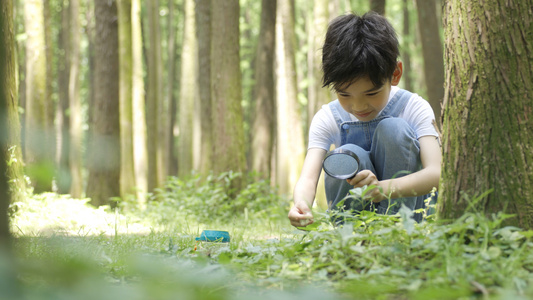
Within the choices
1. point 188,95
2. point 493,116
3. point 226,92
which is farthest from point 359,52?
point 188,95

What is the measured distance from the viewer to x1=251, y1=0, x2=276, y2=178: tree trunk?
10.6 metres

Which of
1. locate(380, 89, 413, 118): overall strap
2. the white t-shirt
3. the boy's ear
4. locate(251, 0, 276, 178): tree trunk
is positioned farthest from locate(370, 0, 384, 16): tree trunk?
the boy's ear

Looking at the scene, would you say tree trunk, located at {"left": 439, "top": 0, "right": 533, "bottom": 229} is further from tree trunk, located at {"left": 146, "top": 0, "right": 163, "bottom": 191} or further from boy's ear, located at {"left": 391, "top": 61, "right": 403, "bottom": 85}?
tree trunk, located at {"left": 146, "top": 0, "right": 163, "bottom": 191}

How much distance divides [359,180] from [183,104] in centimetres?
1137

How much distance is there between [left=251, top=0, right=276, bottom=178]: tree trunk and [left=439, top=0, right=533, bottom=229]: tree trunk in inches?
326

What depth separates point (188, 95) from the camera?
13750 millimetres

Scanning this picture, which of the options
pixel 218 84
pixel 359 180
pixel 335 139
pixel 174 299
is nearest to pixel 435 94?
pixel 218 84

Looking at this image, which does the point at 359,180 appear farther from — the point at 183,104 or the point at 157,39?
the point at 157,39

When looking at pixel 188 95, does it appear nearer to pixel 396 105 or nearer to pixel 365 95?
pixel 396 105

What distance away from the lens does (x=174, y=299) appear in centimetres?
125

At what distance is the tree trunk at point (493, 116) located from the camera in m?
2.18

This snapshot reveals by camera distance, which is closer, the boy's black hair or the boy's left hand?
the boy's left hand

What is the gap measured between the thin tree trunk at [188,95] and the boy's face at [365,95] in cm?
1040

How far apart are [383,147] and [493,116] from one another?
1.17 m
